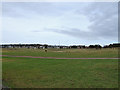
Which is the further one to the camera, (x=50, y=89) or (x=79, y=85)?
(x=79, y=85)

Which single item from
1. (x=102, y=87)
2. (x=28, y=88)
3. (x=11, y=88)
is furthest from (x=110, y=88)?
(x=11, y=88)

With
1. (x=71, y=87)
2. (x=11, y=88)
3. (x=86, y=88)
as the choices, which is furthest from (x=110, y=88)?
(x=11, y=88)

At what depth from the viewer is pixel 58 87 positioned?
29.2 feet

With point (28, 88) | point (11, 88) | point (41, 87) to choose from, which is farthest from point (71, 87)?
point (11, 88)

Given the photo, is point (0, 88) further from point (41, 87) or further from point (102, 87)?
point (102, 87)

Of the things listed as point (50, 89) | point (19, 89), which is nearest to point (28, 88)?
point (19, 89)

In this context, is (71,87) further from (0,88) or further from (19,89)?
(0,88)

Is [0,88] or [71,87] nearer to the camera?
[0,88]

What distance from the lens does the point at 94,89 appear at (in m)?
8.52

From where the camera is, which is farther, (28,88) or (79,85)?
(79,85)

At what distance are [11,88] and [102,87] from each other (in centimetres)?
460

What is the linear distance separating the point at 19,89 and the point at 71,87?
2.60m

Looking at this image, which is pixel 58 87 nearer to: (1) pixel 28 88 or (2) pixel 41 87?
(2) pixel 41 87

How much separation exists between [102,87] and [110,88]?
1.30 ft
